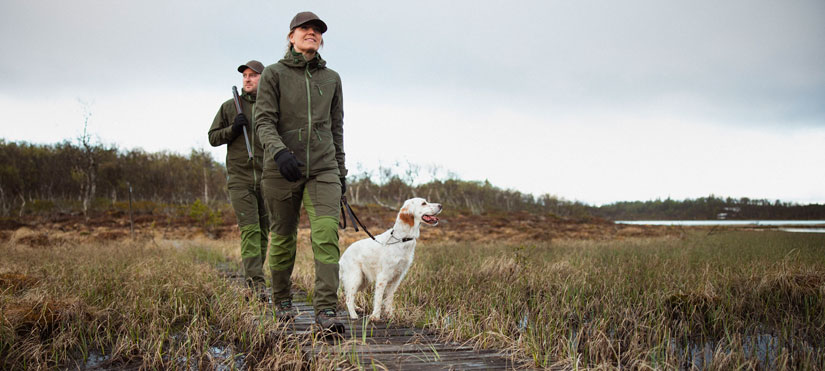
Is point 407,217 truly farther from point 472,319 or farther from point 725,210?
point 725,210

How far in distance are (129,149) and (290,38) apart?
64844mm

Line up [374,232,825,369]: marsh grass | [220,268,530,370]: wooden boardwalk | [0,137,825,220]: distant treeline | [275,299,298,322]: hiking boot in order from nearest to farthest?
[220,268,530,370]: wooden boardwalk
[374,232,825,369]: marsh grass
[275,299,298,322]: hiking boot
[0,137,825,220]: distant treeline

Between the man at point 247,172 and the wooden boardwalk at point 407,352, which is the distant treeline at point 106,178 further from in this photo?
the wooden boardwalk at point 407,352

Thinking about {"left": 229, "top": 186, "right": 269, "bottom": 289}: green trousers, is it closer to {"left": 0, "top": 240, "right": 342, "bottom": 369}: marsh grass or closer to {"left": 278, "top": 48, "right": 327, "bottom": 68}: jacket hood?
{"left": 0, "top": 240, "right": 342, "bottom": 369}: marsh grass

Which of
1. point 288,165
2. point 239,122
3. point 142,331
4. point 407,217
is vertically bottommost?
point 142,331

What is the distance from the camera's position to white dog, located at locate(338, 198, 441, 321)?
12.2ft

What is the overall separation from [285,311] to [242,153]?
1.99 meters

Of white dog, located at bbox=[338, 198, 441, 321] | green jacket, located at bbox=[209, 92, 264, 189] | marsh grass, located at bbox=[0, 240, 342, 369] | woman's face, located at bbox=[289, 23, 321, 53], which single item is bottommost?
marsh grass, located at bbox=[0, 240, 342, 369]

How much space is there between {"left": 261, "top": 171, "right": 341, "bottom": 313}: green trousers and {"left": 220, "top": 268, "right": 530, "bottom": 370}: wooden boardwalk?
327 mm

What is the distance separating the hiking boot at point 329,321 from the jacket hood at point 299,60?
1.88 metres

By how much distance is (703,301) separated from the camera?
15.0 feet

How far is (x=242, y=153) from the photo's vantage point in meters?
4.81

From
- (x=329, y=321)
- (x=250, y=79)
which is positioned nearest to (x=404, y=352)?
(x=329, y=321)

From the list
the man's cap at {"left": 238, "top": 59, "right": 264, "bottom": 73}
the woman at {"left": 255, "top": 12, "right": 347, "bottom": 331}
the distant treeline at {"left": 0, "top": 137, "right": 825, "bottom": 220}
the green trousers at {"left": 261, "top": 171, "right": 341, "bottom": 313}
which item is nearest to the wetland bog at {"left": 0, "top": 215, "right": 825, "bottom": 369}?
the green trousers at {"left": 261, "top": 171, "right": 341, "bottom": 313}
